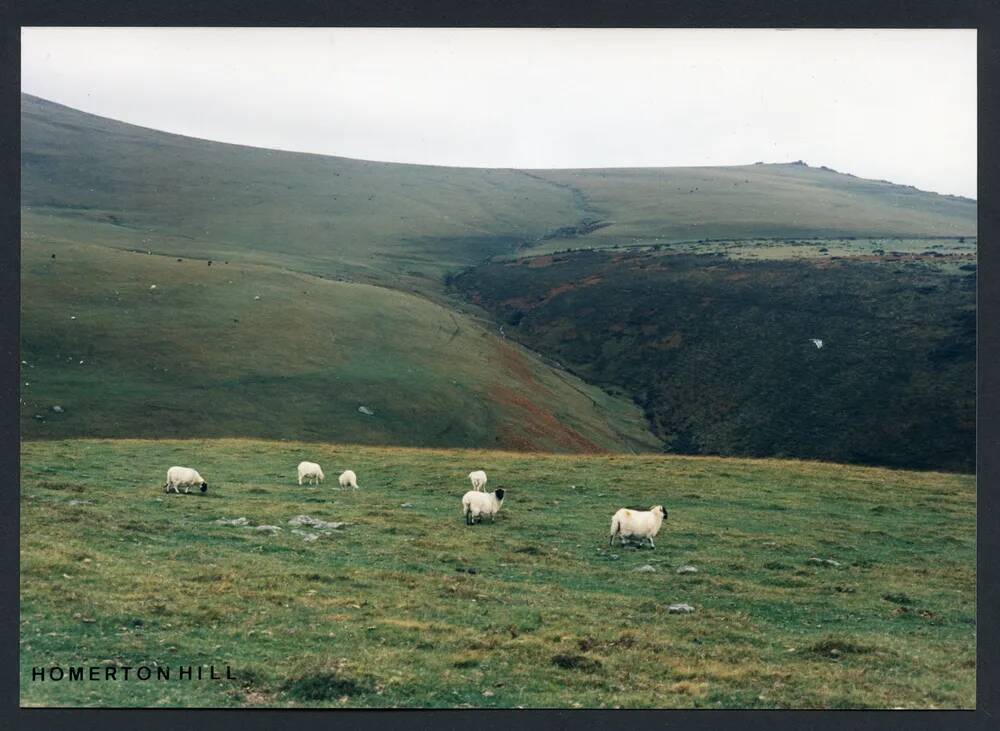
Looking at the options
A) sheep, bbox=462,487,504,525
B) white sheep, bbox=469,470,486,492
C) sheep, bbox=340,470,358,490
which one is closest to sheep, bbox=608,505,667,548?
sheep, bbox=462,487,504,525

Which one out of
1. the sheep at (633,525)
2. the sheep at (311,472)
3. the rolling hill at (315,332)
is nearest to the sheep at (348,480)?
the sheep at (311,472)

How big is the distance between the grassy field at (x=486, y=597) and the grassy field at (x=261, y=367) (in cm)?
2209

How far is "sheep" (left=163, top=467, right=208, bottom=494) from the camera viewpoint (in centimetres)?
3192

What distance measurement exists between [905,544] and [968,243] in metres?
118

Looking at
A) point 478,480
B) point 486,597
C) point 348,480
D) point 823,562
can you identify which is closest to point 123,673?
point 486,597

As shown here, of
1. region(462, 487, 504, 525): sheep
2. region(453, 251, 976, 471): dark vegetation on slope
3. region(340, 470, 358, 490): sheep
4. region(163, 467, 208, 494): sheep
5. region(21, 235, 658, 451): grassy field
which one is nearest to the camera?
region(462, 487, 504, 525): sheep

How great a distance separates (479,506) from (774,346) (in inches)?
2960

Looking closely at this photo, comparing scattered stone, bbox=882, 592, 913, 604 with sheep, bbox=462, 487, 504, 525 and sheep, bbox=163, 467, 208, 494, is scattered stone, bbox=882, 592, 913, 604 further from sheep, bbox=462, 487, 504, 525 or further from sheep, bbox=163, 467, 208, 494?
sheep, bbox=163, 467, 208, 494

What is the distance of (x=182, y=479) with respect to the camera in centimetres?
3206

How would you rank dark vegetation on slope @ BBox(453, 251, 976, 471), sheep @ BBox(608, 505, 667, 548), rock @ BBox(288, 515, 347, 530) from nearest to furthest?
sheep @ BBox(608, 505, 667, 548) < rock @ BBox(288, 515, 347, 530) < dark vegetation on slope @ BBox(453, 251, 976, 471)

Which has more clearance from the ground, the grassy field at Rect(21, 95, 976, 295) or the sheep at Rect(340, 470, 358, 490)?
the grassy field at Rect(21, 95, 976, 295)

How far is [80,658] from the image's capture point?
1866 cm

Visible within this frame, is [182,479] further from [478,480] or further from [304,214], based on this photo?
[304,214]

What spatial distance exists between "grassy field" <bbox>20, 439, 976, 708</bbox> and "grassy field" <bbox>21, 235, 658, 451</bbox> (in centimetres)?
2209
